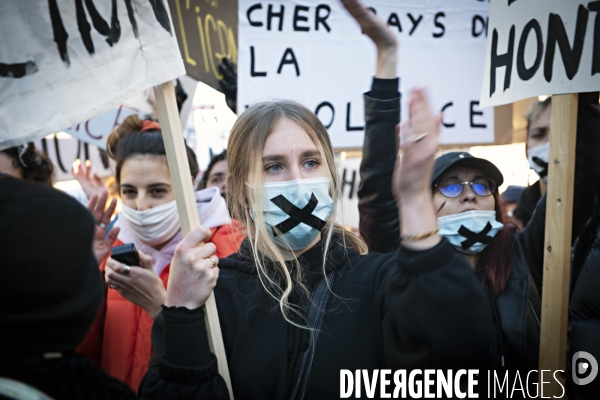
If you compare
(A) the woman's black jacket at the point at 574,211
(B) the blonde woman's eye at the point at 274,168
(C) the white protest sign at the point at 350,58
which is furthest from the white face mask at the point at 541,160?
(B) the blonde woman's eye at the point at 274,168

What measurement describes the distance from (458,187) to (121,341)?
1.74 m

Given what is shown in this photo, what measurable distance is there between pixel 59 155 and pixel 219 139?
1449 millimetres

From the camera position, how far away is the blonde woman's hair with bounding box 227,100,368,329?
6.19 feet

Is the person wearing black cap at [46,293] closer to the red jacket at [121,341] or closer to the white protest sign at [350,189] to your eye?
the red jacket at [121,341]

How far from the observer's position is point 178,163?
196 cm

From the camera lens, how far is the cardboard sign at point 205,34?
429cm

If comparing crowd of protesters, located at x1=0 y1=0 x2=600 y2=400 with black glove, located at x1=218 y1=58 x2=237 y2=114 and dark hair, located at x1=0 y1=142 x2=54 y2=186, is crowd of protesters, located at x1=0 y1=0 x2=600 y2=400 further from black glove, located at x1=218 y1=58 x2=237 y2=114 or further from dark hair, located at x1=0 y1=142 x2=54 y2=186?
black glove, located at x1=218 y1=58 x2=237 y2=114

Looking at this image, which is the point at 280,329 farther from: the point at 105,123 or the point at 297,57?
the point at 105,123

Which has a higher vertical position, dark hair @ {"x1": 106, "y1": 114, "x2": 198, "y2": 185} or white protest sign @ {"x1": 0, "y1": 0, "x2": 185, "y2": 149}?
white protest sign @ {"x1": 0, "y1": 0, "x2": 185, "y2": 149}

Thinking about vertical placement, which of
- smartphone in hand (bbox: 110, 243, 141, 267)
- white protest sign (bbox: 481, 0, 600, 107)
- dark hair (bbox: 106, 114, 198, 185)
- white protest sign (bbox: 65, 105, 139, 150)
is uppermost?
white protest sign (bbox: 481, 0, 600, 107)

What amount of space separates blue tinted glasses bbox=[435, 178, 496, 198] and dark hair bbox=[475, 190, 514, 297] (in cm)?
11

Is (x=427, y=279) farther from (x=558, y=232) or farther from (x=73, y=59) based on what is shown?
(x=73, y=59)

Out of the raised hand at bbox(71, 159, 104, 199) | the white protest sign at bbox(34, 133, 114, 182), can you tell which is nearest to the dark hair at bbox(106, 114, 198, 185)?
the raised hand at bbox(71, 159, 104, 199)

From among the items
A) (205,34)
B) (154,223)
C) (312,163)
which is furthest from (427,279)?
(205,34)
